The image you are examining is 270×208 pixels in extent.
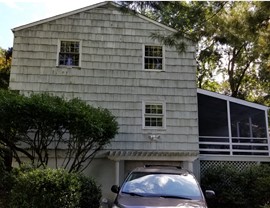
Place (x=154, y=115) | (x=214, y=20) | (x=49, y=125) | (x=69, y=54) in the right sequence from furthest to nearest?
(x=69, y=54)
(x=154, y=115)
(x=49, y=125)
(x=214, y=20)

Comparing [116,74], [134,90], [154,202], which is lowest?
[154,202]

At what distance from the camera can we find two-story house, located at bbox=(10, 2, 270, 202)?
12.3 metres

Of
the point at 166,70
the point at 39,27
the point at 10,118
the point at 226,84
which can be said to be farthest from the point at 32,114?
the point at 226,84

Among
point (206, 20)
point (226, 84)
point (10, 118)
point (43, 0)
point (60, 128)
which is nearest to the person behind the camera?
point (43, 0)

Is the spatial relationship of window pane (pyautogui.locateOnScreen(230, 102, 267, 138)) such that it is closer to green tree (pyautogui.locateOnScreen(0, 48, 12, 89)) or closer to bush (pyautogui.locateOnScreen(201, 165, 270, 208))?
bush (pyautogui.locateOnScreen(201, 165, 270, 208))

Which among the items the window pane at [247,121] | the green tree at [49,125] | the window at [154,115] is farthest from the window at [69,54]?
the window pane at [247,121]

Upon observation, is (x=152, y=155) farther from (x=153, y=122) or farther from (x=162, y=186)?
(x=162, y=186)

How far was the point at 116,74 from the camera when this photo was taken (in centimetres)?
1280

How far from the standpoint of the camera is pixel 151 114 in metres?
12.6

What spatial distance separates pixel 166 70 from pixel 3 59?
920 centimetres

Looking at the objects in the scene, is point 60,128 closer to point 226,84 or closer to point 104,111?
point 104,111

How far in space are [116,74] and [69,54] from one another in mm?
2042

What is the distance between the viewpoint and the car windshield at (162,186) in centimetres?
571

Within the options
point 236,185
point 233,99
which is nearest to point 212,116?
point 233,99
